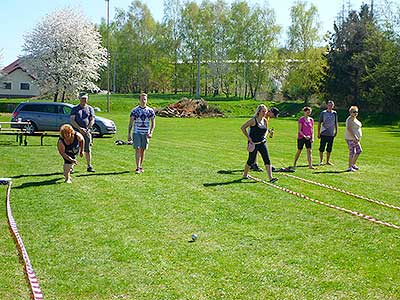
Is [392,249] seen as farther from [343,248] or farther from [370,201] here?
[370,201]

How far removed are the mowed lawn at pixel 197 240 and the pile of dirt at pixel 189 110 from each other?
37339 millimetres

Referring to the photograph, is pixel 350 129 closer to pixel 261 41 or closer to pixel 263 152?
pixel 263 152

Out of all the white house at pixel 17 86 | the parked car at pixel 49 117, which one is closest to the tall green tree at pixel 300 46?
the white house at pixel 17 86

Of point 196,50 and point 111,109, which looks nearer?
point 111,109

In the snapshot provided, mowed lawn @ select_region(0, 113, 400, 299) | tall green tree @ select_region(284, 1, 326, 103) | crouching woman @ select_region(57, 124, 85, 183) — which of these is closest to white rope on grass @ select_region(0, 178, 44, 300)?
mowed lawn @ select_region(0, 113, 400, 299)

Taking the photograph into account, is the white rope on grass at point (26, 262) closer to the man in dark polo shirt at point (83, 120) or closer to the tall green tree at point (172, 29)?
the man in dark polo shirt at point (83, 120)

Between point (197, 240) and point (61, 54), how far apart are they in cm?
4676

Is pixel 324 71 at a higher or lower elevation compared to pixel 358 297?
higher

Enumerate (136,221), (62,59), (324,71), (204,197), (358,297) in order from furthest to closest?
(324,71) → (62,59) → (204,197) → (136,221) → (358,297)

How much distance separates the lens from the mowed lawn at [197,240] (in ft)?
17.0

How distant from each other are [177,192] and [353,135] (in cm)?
600

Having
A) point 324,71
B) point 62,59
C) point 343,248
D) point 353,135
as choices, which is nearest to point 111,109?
point 62,59

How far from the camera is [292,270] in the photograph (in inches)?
224

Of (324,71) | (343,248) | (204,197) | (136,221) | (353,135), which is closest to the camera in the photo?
(343,248)
